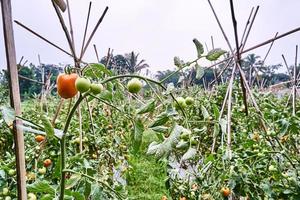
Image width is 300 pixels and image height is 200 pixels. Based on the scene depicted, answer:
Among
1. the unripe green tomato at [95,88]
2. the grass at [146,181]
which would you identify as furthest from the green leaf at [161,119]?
the grass at [146,181]

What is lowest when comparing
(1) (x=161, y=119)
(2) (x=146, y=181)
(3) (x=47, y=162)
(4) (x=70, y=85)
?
(2) (x=146, y=181)

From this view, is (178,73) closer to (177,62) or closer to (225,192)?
(177,62)

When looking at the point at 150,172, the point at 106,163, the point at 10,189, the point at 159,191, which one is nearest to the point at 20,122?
the point at 10,189

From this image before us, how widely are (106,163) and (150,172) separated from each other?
139 cm

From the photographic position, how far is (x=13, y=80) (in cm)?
47

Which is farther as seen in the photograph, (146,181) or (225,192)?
(146,181)

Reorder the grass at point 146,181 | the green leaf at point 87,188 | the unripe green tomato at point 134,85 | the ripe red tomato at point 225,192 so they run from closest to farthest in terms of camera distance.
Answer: the unripe green tomato at point 134,85
the green leaf at point 87,188
the ripe red tomato at point 225,192
the grass at point 146,181

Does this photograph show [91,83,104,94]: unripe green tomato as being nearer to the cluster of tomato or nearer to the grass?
the cluster of tomato

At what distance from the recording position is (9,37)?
18.3 inches

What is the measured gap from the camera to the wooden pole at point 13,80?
463 mm

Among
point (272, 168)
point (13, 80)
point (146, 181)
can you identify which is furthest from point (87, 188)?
point (146, 181)

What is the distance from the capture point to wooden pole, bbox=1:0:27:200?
463 millimetres

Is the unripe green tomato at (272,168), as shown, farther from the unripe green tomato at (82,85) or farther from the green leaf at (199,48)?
the unripe green tomato at (82,85)

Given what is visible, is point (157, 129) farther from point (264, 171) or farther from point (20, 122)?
point (264, 171)
